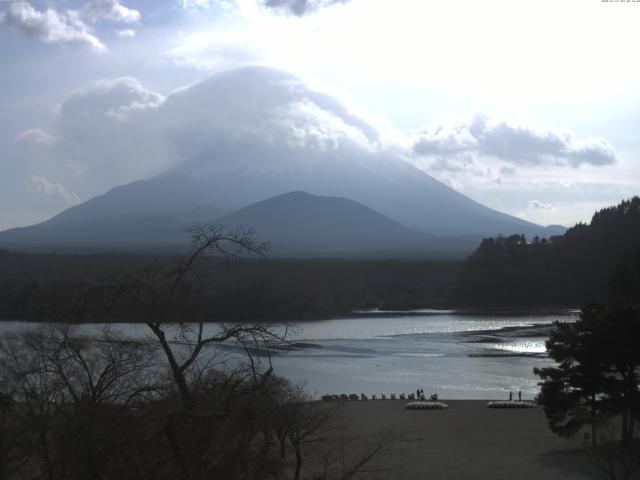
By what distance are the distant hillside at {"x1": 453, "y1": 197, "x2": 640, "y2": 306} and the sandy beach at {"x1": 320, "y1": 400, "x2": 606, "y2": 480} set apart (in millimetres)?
34827

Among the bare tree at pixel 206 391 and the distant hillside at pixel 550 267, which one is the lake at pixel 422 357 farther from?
the bare tree at pixel 206 391

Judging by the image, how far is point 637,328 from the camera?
11211 millimetres

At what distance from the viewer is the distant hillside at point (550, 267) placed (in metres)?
50.7

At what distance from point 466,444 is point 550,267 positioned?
42.5 meters

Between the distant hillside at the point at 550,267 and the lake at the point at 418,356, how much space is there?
32.4 ft

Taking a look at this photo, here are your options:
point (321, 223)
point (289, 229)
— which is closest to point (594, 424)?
point (289, 229)

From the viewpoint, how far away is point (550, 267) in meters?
53.5

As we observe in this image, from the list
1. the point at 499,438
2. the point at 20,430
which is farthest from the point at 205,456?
the point at 499,438

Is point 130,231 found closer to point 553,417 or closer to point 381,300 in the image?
point 381,300

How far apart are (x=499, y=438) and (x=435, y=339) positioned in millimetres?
18633

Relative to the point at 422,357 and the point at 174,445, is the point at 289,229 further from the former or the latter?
the point at 174,445

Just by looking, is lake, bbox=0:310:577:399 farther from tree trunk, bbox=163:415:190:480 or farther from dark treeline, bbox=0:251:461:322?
tree trunk, bbox=163:415:190:480

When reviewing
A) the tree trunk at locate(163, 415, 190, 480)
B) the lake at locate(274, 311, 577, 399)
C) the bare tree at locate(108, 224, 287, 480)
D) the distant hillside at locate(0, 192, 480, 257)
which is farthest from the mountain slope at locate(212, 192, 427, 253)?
the tree trunk at locate(163, 415, 190, 480)

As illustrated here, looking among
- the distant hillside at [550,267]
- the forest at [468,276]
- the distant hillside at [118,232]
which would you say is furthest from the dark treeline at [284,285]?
the distant hillside at [118,232]
